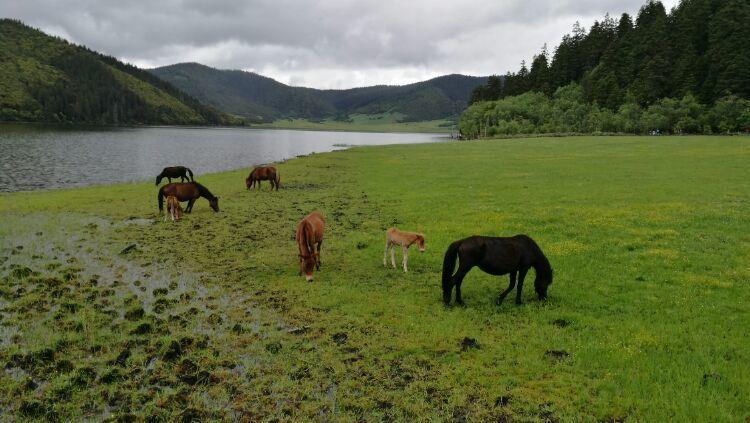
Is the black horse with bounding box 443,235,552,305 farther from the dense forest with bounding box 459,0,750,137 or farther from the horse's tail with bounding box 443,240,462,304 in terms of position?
the dense forest with bounding box 459,0,750,137

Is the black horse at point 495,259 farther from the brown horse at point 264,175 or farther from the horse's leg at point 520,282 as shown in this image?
the brown horse at point 264,175

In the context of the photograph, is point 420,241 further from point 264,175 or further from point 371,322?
point 264,175

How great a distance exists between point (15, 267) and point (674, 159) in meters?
54.0

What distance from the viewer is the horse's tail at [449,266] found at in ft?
36.8

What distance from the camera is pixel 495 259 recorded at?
1099 cm

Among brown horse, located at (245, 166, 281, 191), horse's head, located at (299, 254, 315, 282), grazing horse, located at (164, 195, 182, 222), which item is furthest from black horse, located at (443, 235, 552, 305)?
brown horse, located at (245, 166, 281, 191)

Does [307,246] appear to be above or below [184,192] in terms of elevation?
below

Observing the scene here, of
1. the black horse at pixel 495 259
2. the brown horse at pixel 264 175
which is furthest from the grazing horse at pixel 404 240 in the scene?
the brown horse at pixel 264 175

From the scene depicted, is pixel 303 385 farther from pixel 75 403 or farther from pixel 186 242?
pixel 186 242

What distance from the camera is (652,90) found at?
105 metres

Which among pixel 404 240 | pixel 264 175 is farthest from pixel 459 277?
pixel 264 175

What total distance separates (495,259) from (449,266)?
1203mm

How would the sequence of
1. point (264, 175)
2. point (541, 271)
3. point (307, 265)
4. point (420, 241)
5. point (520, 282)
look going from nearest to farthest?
point (520, 282), point (541, 271), point (307, 265), point (420, 241), point (264, 175)

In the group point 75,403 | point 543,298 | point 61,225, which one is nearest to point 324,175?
point 61,225
